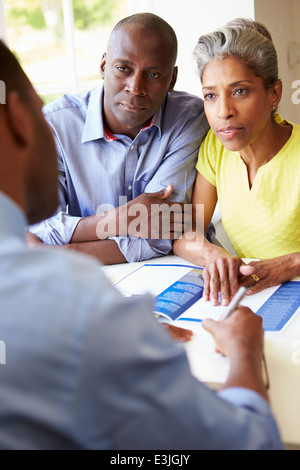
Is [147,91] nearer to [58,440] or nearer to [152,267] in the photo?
[152,267]

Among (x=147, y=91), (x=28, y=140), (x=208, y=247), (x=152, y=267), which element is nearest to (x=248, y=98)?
(x=147, y=91)

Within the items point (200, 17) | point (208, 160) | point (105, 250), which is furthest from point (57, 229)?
point (200, 17)

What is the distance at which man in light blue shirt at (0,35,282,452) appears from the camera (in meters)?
0.52

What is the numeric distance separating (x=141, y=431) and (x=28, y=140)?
14.0 inches

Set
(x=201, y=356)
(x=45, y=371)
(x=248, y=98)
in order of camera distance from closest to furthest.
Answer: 1. (x=45, y=371)
2. (x=201, y=356)
3. (x=248, y=98)

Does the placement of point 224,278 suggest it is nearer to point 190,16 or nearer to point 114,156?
A: point 114,156

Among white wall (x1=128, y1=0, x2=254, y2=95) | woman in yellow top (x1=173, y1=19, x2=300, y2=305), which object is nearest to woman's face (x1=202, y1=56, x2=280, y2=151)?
woman in yellow top (x1=173, y1=19, x2=300, y2=305)

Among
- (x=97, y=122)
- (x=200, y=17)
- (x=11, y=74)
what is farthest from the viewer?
(x=200, y=17)

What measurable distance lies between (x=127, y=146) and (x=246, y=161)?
0.40 m

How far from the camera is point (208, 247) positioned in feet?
5.55

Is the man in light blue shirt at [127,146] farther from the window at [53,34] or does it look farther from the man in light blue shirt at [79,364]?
A: the window at [53,34]

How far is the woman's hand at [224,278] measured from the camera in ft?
4.58

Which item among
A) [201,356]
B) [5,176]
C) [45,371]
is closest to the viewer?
[45,371]

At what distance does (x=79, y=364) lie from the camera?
0.52 meters
